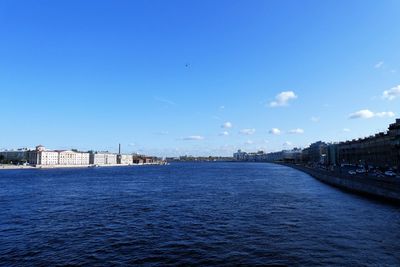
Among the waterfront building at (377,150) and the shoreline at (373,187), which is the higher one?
the waterfront building at (377,150)

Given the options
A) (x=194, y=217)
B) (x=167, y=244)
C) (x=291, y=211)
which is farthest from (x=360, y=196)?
(x=167, y=244)

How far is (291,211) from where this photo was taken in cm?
3616

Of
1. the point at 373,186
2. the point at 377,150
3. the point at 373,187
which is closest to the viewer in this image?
the point at 373,187

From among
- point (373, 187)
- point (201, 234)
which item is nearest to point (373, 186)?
point (373, 187)

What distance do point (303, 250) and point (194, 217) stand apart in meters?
13.0

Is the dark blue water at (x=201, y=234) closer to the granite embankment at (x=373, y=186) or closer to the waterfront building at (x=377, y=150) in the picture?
the granite embankment at (x=373, y=186)

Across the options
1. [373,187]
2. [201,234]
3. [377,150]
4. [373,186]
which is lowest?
[201,234]

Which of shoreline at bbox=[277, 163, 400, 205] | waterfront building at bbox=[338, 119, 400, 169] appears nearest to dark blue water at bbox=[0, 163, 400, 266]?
shoreline at bbox=[277, 163, 400, 205]

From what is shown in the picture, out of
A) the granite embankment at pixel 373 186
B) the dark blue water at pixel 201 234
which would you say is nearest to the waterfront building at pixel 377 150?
the granite embankment at pixel 373 186

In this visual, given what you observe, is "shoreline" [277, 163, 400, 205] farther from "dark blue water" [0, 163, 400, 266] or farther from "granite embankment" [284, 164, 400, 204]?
"dark blue water" [0, 163, 400, 266]

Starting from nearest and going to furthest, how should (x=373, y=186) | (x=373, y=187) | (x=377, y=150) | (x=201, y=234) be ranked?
1. (x=201, y=234)
2. (x=373, y=187)
3. (x=373, y=186)
4. (x=377, y=150)

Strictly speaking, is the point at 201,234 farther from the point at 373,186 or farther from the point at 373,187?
the point at 373,186

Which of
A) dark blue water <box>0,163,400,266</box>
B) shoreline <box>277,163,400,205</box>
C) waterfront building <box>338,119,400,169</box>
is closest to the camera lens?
dark blue water <box>0,163,400,266</box>

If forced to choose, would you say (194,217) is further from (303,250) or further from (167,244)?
(303,250)
